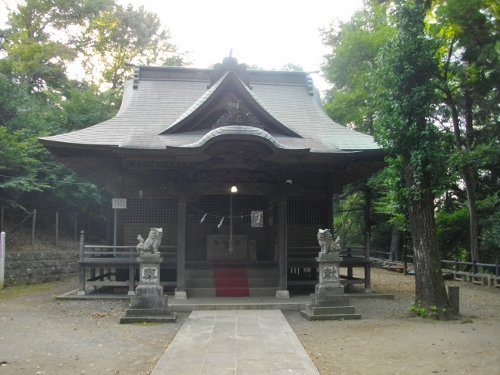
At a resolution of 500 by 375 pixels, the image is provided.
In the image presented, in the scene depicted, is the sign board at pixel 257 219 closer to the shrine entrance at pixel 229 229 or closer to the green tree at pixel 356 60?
the shrine entrance at pixel 229 229

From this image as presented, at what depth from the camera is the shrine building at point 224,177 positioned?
11.1 metres

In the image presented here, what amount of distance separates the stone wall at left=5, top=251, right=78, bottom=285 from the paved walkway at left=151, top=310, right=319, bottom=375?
272 inches

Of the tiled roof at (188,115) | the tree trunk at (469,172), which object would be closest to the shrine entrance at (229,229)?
the tiled roof at (188,115)

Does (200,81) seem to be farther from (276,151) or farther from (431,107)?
(431,107)

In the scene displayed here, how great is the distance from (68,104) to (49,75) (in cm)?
562

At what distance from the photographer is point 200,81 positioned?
671 inches

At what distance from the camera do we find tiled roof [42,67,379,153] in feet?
39.3

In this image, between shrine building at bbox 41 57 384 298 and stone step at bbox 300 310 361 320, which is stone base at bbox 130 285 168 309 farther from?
stone step at bbox 300 310 361 320

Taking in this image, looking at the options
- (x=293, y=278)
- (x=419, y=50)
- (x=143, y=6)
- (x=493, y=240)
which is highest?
(x=143, y=6)

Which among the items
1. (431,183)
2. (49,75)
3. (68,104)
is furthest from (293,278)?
(49,75)

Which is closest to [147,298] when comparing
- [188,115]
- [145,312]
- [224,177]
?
[145,312]

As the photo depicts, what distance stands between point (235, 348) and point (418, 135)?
589cm

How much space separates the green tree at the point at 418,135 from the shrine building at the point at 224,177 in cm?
203

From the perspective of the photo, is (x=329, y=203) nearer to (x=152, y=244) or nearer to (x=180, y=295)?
(x=180, y=295)
